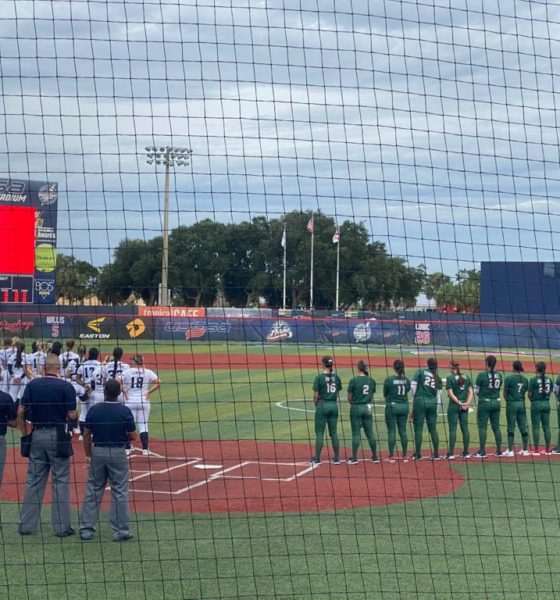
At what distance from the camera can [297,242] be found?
11.6 metres

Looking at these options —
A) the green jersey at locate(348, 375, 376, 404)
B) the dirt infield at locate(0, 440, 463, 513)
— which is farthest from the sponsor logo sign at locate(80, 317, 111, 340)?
the green jersey at locate(348, 375, 376, 404)

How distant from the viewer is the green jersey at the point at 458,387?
13.9 m

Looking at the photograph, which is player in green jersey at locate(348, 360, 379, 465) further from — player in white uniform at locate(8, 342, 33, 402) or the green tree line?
player in white uniform at locate(8, 342, 33, 402)

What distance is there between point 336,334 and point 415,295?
24854 mm

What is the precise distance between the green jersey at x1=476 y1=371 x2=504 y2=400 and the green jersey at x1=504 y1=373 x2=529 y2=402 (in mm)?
210

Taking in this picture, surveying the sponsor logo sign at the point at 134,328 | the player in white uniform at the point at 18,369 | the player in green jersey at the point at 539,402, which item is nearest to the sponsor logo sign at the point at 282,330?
the sponsor logo sign at the point at 134,328

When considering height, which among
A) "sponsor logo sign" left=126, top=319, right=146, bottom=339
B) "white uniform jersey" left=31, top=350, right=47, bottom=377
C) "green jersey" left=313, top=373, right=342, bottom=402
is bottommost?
"green jersey" left=313, top=373, right=342, bottom=402

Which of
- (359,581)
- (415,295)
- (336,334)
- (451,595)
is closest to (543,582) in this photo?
(451,595)

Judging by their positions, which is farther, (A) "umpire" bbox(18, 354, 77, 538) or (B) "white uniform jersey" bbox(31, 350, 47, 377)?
(B) "white uniform jersey" bbox(31, 350, 47, 377)

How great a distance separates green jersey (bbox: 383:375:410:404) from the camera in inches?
532

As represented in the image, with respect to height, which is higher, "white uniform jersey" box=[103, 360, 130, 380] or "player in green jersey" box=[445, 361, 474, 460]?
"white uniform jersey" box=[103, 360, 130, 380]

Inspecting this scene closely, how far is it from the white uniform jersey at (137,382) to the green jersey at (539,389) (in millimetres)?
6017

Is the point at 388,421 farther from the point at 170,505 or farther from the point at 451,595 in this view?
the point at 451,595

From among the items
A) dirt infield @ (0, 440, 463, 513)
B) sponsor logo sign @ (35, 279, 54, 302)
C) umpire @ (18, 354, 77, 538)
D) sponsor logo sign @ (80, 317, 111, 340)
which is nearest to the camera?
sponsor logo sign @ (35, 279, 54, 302)
